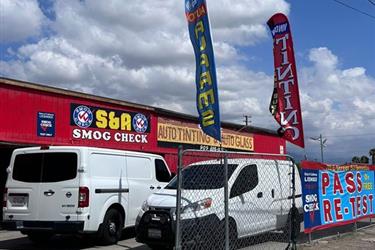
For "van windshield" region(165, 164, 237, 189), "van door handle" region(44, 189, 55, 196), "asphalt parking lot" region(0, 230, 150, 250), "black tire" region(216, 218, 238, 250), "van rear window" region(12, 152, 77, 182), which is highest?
"van rear window" region(12, 152, 77, 182)

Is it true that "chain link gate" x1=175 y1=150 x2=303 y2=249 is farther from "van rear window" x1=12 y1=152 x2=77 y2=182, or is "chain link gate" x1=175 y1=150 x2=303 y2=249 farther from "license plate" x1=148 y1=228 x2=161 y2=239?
"van rear window" x1=12 y1=152 x2=77 y2=182

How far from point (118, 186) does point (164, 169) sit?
7.82 feet

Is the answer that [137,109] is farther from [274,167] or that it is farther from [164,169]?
[274,167]

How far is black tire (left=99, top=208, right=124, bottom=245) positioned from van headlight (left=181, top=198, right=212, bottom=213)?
10.4 ft

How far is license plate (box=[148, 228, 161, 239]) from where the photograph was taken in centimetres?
934

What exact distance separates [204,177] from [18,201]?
4.36 metres

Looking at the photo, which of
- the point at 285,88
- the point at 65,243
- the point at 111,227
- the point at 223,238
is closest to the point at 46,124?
the point at 65,243

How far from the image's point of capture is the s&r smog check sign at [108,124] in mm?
18016

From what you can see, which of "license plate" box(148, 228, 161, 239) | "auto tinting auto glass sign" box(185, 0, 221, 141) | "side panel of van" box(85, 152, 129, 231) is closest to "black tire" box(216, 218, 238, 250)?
"license plate" box(148, 228, 161, 239)

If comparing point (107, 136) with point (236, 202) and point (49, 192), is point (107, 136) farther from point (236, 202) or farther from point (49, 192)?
point (236, 202)

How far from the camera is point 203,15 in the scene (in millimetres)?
11125

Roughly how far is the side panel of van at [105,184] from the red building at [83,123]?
17.0 ft

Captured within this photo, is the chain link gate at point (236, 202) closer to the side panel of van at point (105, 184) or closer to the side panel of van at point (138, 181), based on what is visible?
the side panel of van at point (105, 184)

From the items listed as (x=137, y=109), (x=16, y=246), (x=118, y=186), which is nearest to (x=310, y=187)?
(x=118, y=186)
